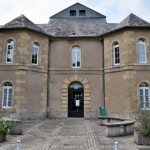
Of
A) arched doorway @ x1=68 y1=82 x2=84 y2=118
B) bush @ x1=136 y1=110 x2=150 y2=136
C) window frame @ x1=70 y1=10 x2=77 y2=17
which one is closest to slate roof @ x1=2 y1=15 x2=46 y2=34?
arched doorway @ x1=68 y1=82 x2=84 y2=118

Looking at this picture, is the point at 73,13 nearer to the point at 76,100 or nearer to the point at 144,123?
the point at 76,100

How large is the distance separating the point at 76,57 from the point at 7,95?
21.5 feet

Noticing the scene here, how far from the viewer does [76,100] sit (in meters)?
18.6

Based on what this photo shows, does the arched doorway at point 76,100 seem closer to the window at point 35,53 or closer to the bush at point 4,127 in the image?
the window at point 35,53

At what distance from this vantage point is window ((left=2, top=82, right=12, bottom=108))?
1609cm

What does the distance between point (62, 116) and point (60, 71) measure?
3763 mm

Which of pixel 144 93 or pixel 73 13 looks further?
pixel 73 13

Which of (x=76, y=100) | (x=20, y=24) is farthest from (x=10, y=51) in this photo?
(x=76, y=100)

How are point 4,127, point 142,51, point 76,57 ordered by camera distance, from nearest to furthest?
1. point 4,127
2. point 142,51
3. point 76,57

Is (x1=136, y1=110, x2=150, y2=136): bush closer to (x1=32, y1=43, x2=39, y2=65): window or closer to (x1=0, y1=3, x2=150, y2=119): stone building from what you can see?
(x1=0, y1=3, x2=150, y2=119): stone building

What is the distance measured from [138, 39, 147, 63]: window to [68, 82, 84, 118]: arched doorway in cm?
546

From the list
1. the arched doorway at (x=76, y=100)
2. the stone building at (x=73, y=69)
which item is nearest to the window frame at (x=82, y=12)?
the stone building at (x=73, y=69)

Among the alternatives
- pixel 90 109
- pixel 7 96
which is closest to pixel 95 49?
pixel 90 109

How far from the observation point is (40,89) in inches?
684
